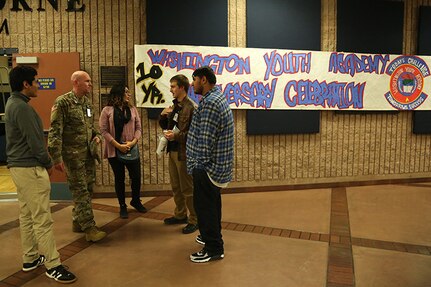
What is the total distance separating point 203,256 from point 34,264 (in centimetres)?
141

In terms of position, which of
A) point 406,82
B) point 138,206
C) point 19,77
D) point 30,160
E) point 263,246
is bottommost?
point 263,246

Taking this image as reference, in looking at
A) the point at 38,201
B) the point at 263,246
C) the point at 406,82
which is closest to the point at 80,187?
the point at 38,201

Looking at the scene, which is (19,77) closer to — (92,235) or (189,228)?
(92,235)

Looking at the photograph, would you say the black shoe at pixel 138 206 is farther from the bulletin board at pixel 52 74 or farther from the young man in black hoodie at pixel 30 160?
the young man in black hoodie at pixel 30 160

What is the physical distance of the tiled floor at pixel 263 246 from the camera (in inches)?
124

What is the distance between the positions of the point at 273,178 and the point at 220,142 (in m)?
2.93

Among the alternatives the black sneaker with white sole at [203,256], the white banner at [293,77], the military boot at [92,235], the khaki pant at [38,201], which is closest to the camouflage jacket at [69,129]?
the khaki pant at [38,201]

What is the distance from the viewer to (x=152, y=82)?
5.54 metres

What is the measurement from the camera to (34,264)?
332 cm

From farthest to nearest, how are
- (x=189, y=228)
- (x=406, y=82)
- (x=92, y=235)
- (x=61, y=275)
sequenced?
1. (x=406, y=82)
2. (x=189, y=228)
3. (x=92, y=235)
4. (x=61, y=275)

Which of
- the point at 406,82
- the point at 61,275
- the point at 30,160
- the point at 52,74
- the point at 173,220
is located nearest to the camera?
the point at 30,160

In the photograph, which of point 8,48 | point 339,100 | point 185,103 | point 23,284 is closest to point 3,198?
point 8,48

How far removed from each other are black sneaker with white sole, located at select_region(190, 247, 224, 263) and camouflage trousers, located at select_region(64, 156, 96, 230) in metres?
1.15

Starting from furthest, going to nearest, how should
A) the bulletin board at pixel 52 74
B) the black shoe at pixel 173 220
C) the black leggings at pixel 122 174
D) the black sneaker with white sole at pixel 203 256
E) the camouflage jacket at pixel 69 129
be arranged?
the bulletin board at pixel 52 74 → the black leggings at pixel 122 174 → the black shoe at pixel 173 220 → the camouflage jacket at pixel 69 129 → the black sneaker with white sole at pixel 203 256
